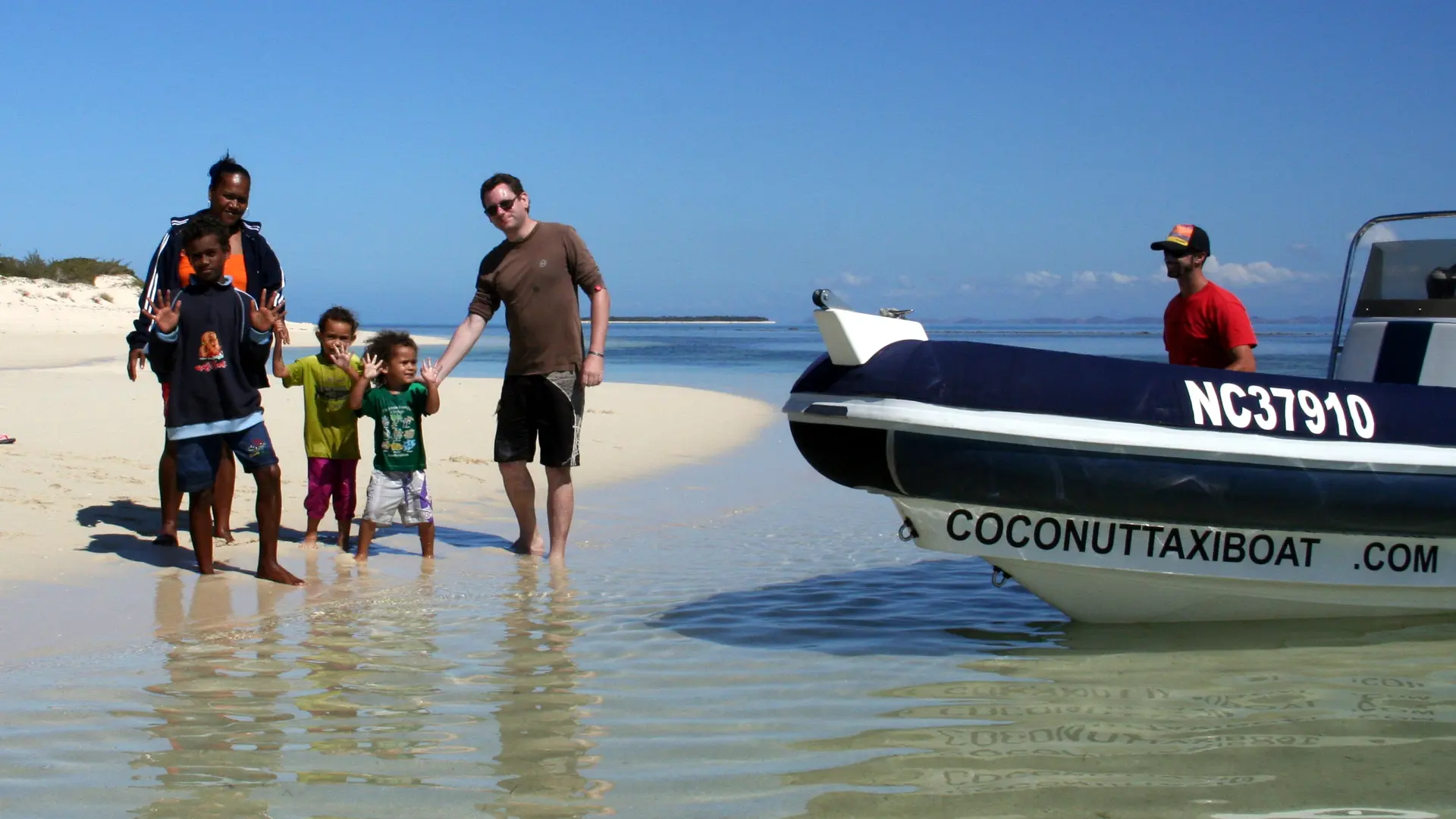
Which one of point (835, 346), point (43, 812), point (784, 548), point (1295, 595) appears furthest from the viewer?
point (784, 548)

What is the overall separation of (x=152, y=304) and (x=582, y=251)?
73.5 inches

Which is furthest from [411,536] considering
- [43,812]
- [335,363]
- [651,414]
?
[651,414]

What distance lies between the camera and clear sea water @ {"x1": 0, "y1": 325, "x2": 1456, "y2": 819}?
10.0 ft

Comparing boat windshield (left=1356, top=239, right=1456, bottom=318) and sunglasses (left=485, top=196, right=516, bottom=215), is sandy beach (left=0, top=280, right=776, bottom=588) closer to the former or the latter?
sunglasses (left=485, top=196, right=516, bottom=215)

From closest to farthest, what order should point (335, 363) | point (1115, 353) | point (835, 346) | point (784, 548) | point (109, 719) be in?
1. point (109, 719)
2. point (835, 346)
3. point (335, 363)
4. point (784, 548)
5. point (1115, 353)

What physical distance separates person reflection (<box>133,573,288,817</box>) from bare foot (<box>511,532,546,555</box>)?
148cm

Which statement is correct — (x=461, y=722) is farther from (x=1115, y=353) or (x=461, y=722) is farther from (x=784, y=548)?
(x=1115, y=353)

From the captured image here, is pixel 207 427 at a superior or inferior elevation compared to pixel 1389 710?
superior

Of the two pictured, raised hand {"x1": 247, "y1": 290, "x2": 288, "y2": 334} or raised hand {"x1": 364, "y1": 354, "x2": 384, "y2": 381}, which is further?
raised hand {"x1": 364, "y1": 354, "x2": 384, "y2": 381}

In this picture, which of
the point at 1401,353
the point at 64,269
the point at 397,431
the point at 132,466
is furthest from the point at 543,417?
the point at 64,269

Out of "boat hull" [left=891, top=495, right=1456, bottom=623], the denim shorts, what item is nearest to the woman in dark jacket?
the denim shorts

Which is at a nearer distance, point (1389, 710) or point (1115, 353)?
point (1389, 710)

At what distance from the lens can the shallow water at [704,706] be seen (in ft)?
10.1

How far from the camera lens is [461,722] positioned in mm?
3559
